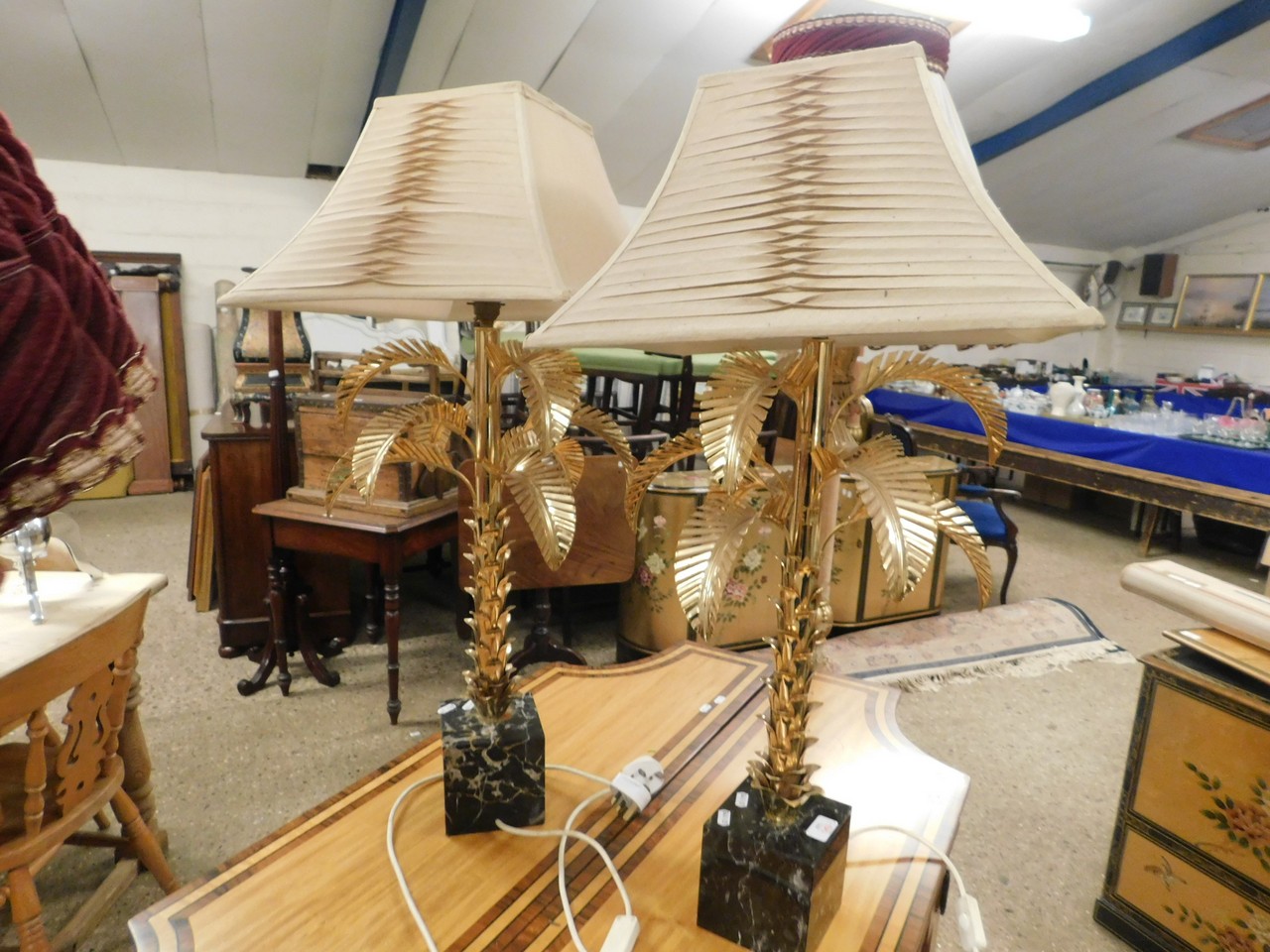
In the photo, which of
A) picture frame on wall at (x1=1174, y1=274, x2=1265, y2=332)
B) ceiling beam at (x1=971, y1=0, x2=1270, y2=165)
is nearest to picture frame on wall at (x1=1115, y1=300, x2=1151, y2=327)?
picture frame on wall at (x1=1174, y1=274, x2=1265, y2=332)

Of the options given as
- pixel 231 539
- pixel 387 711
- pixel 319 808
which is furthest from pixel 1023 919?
pixel 231 539

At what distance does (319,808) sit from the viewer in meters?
0.96

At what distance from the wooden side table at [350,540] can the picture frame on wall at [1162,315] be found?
9.22 m

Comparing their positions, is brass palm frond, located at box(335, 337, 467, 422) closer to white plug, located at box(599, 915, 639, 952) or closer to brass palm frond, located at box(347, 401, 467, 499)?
brass palm frond, located at box(347, 401, 467, 499)

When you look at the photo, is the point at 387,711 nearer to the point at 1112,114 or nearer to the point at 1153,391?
the point at 1112,114

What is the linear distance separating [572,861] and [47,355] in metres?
0.76

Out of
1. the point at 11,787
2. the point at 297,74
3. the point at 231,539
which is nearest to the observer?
the point at 11,787

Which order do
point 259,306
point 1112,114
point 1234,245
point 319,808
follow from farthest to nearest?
1. point 1234,245
2. point 1112,114
3. point 319,808
4. point 259,306

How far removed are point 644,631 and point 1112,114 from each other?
5.39 metres

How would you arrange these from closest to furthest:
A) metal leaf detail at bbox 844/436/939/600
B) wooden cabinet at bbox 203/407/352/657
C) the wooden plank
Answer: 1. metal leaf detail at bbox 844/436/939/600
2. wooden cabinet at bbox 203/407/352/657
3. the wooden plank

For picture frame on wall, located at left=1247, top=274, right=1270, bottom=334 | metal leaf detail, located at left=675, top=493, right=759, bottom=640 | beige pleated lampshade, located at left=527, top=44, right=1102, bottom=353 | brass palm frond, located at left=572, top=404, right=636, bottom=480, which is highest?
picture frame on wall, located at left=1247, top=274, right=1270, bottom=334

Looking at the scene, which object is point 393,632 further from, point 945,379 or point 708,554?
point 945,379

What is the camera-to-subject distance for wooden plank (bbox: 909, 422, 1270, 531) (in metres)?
3.67

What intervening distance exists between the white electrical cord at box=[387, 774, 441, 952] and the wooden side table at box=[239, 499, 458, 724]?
1.30m
